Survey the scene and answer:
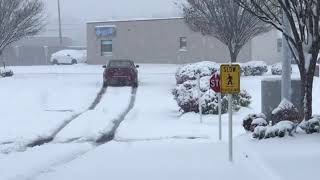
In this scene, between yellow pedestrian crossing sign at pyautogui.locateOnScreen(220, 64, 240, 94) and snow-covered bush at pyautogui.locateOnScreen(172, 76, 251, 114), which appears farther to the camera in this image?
snow-covered bush at pyautogui.locateOnScreen(172, 76, 251, 114)

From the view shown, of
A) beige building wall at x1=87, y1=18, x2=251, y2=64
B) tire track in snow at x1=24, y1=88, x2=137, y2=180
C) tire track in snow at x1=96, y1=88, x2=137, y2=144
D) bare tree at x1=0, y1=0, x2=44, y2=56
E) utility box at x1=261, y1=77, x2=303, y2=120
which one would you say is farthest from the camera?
beige building wall at x1=87, y1=18, x2=251, y2=64

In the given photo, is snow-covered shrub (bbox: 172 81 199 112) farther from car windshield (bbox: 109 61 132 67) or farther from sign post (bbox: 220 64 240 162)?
car windshield (bbox: 109 61 132 67)

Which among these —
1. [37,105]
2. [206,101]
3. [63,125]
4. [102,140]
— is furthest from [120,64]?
[102,140]

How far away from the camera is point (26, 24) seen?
1480 inches

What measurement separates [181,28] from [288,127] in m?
45.0

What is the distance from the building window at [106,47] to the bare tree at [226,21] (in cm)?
2831

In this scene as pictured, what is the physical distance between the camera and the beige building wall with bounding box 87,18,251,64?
54844mm

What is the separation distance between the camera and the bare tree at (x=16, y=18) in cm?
3638

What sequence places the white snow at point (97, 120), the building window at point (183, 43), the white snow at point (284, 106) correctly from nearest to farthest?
the white snow at point (284, 106)
the white snow at point (97, 120)
the building window at point (183, 43)

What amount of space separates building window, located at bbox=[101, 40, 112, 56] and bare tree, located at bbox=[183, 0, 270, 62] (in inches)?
1114

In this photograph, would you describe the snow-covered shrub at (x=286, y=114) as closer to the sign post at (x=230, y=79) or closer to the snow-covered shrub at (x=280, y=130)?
the snow-covered shrub at (x=280, y=130)

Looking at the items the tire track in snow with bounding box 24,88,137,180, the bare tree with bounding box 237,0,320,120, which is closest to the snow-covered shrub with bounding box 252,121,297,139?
the bare tree with bounding box 237,0,320,120

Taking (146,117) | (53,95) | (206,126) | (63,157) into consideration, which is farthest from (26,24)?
(63,157)

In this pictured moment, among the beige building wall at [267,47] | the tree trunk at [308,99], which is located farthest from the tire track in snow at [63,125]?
the beige building wall at [267,47]
